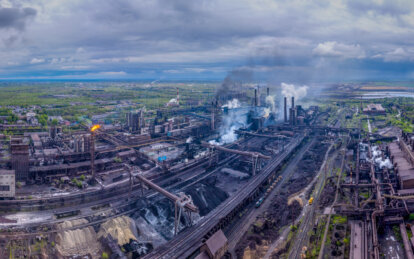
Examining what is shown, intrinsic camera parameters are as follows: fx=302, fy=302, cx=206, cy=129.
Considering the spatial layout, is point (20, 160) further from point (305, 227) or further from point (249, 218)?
point (305, 227)

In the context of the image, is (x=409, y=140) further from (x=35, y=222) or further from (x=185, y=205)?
(x=35, y=222)

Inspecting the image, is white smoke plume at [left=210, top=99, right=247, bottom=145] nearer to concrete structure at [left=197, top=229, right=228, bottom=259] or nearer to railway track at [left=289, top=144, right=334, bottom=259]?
railway track at [left=289, top=144, right=334, bottom=259]

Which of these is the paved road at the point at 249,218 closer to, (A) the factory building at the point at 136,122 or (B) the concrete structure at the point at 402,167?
(B) the concrete structure at the point at 402,167

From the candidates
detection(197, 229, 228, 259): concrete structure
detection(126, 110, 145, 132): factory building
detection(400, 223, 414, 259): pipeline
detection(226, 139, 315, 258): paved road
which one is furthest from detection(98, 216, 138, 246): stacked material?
detection(126, 110, 145, 132): factory building

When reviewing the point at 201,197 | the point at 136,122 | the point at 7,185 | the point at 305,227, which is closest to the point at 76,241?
the point at 7,185

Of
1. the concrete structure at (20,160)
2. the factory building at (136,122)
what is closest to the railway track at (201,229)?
the concrete structure at (20,160)

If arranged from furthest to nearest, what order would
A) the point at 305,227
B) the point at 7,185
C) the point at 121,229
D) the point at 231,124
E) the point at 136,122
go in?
the point at 231,124, the point at 136,122, the point at 7,185, the point at 305,227, the point at 121,229
